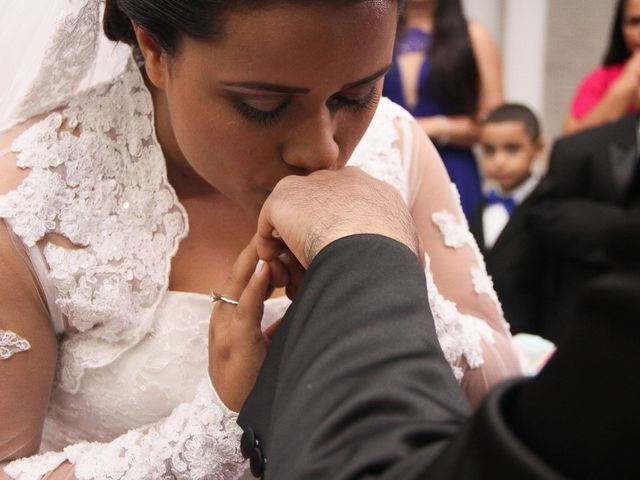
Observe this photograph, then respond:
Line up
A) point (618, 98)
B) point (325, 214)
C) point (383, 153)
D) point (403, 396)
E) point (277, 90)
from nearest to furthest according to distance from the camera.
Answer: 1. point (403, 396)
2. point (325, 214)
3. point (277, 90)
4. point (383, 153)
5. point (618, 98)

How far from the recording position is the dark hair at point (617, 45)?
3.03 meters

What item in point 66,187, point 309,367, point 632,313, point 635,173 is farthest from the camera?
point 635,173

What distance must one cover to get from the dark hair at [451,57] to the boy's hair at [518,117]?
326mm

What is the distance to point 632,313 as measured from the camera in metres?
0.45

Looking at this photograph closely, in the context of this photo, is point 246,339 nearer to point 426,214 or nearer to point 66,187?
point 66,187

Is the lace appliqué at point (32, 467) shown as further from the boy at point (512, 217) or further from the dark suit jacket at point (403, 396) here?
the boy at point (512, 217)

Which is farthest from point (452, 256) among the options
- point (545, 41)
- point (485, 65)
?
point (545, 41)

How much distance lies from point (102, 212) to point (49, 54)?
0.74 ft

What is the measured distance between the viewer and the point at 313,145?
3.38 feet

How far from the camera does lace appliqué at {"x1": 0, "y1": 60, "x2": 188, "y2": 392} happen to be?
44.5 inches

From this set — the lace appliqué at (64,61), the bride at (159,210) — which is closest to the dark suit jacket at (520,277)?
the bride at (159,210)

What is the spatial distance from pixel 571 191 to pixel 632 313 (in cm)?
206

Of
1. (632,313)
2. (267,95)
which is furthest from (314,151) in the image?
(632,313)

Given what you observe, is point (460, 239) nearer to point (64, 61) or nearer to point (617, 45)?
point (64, 61)
